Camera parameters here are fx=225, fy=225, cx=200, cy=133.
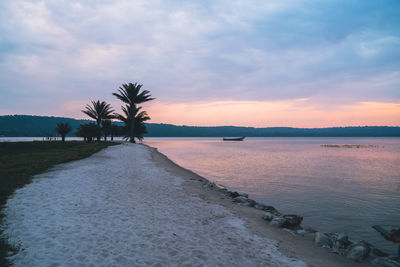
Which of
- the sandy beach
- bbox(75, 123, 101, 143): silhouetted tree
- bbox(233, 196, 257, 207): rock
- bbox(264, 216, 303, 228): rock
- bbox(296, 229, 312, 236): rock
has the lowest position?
bbox(296, 229, 312, 236): rock

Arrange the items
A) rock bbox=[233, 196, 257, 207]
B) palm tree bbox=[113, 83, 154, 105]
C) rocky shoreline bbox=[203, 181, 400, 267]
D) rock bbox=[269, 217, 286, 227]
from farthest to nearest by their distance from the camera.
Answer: palm tree bbox=[113, 83, 154, 105]
rock bbox=[233, 196, 257, 207]
rock bbox=[269, 217, 286, 227]
rocky shoreline bbox=[203, 181, 400, 267]

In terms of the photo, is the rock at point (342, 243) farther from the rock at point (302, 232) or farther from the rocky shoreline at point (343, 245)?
the rock at point (302, 232)

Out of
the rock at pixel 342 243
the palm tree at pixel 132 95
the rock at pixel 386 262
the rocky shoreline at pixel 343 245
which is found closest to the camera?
the rock at pixel 386 262

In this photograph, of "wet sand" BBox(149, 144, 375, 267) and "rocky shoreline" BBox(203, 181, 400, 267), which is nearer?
"wet sand" BBox(149, 144, 375, 267)

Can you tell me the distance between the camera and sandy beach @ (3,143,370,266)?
17.5ft

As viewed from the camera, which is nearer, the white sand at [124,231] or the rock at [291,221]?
the white sand at [124,231]

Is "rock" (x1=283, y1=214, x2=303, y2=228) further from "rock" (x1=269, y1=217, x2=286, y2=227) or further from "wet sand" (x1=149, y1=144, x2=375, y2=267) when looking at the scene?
"wet sand" (x1=149, y1=144, x2=375, y2=267)

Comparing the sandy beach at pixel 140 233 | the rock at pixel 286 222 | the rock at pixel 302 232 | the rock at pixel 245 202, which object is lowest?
the rock at pixel 302 232

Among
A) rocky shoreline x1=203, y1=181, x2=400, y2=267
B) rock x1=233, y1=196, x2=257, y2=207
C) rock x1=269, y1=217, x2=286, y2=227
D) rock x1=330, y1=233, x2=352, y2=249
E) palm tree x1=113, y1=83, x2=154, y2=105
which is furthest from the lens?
palm tree x1=113, y1=83, x2=154, y2=105

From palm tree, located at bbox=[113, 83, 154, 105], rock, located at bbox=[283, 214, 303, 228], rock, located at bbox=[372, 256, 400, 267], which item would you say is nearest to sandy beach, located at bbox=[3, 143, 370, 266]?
rock, located at bbox=[372, 256, 400, 267]

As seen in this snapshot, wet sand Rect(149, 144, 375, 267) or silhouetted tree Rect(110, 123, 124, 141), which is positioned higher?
silhouetted tree Rect(110, 123, 124, 141)

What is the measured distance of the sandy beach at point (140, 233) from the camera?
17.5ft

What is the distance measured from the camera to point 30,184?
11328mm

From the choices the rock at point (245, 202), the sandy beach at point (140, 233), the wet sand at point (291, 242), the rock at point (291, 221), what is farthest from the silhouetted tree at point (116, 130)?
the rock at point (291, 221)
